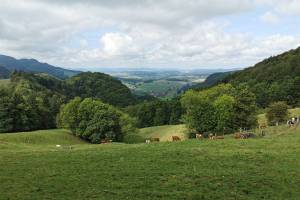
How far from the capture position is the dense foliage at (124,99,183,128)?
160m

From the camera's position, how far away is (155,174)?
24578 mm

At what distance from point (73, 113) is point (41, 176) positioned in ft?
232

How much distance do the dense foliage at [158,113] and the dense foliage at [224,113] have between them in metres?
64.2

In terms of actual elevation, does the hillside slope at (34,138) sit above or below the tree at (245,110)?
below

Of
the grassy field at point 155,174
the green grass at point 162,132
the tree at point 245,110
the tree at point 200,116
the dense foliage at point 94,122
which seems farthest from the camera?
the green grass at point 162,132

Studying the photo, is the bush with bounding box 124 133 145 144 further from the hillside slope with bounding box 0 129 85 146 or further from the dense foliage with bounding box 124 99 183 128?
the dense foliage with bounding box 124 99 183 128

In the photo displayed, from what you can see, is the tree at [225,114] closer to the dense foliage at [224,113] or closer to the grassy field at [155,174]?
the dense foliage at [224,113]

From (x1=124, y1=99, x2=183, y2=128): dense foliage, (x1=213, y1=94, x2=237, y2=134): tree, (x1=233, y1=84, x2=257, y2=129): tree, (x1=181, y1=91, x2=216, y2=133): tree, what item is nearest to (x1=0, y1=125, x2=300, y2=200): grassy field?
(x1=213, y1=94, x2=237, y2=134): tree

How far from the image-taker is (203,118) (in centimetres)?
9144

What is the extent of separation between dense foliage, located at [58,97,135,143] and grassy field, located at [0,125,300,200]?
56.2 m

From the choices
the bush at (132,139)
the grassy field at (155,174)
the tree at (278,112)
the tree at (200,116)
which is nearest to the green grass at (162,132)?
the bush at (132,139)

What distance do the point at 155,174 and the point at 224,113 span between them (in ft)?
213

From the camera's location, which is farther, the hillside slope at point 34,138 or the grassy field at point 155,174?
the hillside slope at point 34,138

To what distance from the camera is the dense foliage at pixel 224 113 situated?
87.3m
